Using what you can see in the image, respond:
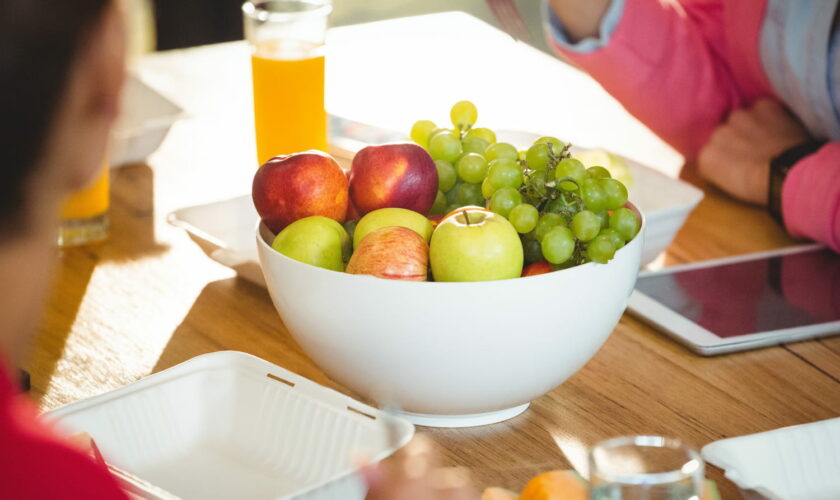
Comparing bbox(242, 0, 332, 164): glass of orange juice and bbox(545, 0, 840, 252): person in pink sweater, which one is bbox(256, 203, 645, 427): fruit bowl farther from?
bbox(545, 0, 840, 252): person in pink sweater

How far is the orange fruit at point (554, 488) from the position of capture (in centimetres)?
67

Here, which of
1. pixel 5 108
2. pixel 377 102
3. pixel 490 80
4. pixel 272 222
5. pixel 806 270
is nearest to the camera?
pixel 5 108

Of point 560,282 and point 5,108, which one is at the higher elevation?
point 5,108

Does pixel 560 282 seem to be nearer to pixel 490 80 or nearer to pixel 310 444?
pixel 310 444

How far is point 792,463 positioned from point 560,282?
0.73ft

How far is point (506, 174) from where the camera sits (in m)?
0.91

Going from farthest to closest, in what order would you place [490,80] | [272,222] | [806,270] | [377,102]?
[490,80], [377,102], [806,270], [272,222]

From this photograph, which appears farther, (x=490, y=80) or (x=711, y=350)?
(x=490, y=80)

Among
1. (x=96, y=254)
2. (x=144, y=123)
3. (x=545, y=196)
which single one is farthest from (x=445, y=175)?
(x=144, y=123)

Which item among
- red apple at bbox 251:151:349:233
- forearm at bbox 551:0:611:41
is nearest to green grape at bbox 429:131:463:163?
red apple at bbox 251:151:349:233

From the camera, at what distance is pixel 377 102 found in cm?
182

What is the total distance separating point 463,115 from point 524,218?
0.23 meters

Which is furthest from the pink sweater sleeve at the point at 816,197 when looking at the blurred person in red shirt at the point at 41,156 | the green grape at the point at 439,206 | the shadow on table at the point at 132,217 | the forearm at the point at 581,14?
the blurred person in red shirt at the point at 41,156

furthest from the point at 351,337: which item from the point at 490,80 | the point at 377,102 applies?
the point at 490,80
